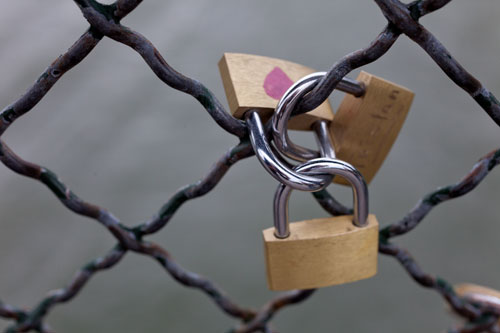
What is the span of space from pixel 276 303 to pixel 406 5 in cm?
54

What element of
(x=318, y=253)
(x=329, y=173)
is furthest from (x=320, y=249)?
(x=329, y=173)

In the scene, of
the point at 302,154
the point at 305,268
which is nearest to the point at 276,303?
the point at 305,268

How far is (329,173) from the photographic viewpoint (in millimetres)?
482

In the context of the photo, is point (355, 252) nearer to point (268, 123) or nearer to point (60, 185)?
point (268, 123)

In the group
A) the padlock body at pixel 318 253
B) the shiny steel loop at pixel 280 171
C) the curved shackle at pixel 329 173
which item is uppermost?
the shiny steel loop at pixel 280 171

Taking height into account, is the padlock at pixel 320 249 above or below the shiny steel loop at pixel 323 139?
below

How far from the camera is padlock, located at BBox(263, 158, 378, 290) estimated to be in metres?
0.56

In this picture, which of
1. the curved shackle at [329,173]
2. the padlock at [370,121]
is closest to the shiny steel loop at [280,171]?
the curved shackle at [329,173]

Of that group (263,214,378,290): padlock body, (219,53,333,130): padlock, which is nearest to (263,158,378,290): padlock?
(263,214,378,290): padlock body

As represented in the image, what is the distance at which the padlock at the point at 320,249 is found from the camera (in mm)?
559

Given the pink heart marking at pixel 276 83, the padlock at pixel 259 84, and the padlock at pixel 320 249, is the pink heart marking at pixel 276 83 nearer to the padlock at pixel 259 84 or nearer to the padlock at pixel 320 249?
the padlock at pixel 259 84

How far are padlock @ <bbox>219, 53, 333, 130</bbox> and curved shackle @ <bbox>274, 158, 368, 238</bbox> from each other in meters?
0.08

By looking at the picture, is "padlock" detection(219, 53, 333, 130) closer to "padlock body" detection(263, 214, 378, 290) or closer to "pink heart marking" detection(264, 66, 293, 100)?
"pink heart marking" detection(264, 66, 293, 100)

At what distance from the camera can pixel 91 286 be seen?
0.95 metres
